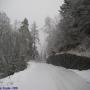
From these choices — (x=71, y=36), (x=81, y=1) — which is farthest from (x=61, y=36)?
(x=81, y=1)

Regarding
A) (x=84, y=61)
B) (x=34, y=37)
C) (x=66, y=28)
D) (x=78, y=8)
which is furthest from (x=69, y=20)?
(x=34, y=37)

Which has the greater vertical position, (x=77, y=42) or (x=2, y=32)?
(x=2, y=32)

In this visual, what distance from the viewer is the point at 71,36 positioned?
20266 millimetres

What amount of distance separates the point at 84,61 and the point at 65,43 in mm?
7846

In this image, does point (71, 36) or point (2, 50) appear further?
point (71, 36)

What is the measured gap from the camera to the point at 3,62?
53.4ft

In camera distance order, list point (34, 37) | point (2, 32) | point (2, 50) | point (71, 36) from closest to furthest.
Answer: point (2, 50), point (2, 32), point (71, 36), point (34, 37)

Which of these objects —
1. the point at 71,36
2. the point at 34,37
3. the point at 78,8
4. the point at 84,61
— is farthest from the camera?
the point at 34,37

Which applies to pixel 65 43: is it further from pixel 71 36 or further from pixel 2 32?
pixel 2 32

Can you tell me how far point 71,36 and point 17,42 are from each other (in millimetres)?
7334

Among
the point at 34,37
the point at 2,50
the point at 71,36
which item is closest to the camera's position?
the point at 2,50

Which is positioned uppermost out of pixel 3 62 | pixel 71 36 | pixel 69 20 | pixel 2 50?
pixel 69 20

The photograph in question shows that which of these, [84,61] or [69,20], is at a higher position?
[69,20]

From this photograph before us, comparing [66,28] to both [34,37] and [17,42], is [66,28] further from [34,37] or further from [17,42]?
[34,37]
